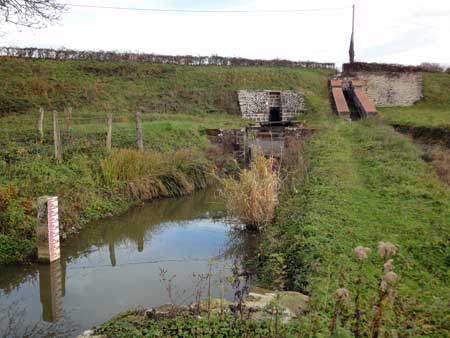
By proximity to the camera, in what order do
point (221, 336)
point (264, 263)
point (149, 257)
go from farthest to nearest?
point (149, 257) < point (264, 263) < point (221, 336)

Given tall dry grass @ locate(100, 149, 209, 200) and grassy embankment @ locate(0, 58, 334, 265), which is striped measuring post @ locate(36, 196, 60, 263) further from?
tall dry grass @ locate(100, 149, 209, 200)

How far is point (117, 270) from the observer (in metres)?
7.67

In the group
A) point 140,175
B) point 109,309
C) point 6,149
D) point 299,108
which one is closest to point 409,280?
point 109,309

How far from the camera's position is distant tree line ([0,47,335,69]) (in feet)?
87.6

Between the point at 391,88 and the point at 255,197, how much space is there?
74.4 feet

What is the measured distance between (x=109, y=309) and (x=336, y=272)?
120 inches

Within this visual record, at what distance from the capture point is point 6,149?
37.8 feet

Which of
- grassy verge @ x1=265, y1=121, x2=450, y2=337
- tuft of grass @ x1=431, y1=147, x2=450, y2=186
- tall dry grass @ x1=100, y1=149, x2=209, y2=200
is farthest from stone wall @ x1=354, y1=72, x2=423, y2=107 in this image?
Result: tall dry grass @ x1=100, y1=149, x2=209, y2=200

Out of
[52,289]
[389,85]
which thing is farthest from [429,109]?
[52,289]

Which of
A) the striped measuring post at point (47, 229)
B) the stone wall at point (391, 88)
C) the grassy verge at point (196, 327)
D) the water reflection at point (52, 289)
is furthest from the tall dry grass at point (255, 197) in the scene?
the stone wall at point (391, 88)

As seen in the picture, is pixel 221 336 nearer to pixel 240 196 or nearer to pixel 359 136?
pixel 240 196

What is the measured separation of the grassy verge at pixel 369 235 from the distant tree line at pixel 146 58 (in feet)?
65.4

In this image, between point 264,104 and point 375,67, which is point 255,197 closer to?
point 264,104

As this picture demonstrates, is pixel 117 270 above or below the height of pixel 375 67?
below
